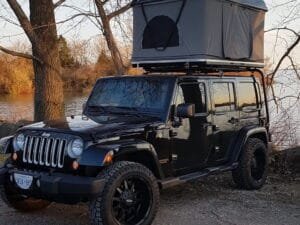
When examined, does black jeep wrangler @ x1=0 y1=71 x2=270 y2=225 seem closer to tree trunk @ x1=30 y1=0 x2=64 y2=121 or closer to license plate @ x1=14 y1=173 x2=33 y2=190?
license plate @ x1=14 y1=173 x2=33 y2=190

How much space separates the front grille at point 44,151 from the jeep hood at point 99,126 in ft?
0.43

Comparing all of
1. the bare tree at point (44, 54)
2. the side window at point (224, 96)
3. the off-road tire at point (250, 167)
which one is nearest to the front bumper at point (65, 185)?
the side window at point (224, 96)

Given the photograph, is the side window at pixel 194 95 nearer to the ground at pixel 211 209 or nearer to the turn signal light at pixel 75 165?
the ground at pixel 211 209

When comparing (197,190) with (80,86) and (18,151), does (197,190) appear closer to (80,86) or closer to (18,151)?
(18,151)

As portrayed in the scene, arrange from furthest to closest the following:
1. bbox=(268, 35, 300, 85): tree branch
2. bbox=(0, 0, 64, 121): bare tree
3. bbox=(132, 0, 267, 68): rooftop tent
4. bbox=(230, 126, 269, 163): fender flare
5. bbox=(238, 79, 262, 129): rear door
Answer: bbox=(0, 0, 64, 121): bare tree, bbox=(268, 35, 300, 85): tree branch, bbox=(238, 79, 262, 129): rear door, bbox=(230, 126, 269, 163): fender flare, bbox=(132, 0, 267, 68): rooftop tent

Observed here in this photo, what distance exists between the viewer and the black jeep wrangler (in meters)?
5.62

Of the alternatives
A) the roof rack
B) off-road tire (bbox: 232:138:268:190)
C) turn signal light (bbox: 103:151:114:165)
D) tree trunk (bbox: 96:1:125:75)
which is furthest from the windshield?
tree trunk (bbox: 96:1:125:75)


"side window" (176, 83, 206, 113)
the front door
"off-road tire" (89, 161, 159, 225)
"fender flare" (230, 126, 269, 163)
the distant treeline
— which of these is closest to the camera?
"off-road tire" (89, 161, 159, 225)

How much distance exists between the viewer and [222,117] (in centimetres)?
766

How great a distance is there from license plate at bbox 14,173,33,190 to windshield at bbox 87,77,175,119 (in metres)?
1.62

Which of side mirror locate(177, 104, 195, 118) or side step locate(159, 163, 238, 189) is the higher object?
side mirror locate(177, 104, 195, 118)

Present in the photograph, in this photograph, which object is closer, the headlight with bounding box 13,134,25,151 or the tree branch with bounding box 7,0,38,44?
the headlight with bounding box 13,134,25,151

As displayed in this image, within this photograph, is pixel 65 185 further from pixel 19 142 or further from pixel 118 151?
pixel 19 142

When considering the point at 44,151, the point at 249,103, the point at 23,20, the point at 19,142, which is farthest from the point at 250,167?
the point at 23,20
